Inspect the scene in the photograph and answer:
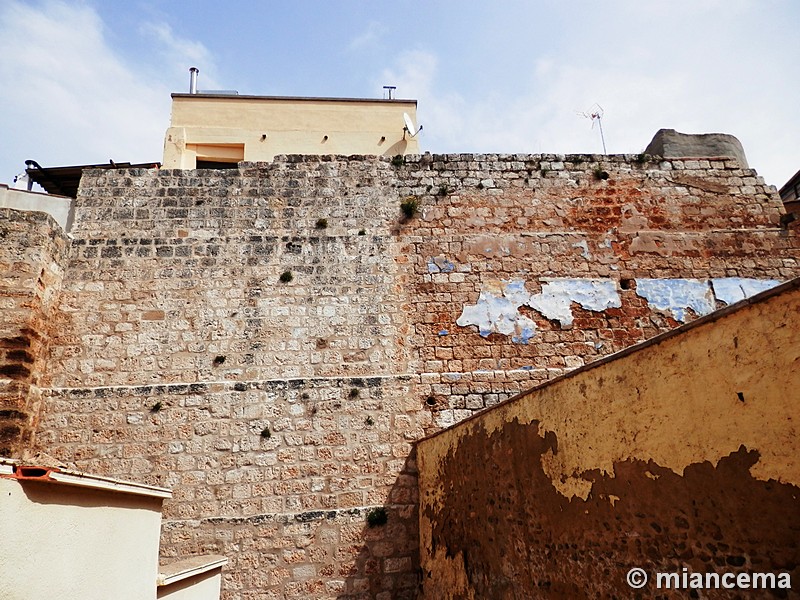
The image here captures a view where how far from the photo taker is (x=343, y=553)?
658 centimetres

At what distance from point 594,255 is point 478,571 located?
4797 millimetres

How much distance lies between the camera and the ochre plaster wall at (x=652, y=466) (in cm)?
238

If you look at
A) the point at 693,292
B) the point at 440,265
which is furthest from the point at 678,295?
the point at 440,265

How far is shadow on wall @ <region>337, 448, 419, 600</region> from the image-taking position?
6484mm

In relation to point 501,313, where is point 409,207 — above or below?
above

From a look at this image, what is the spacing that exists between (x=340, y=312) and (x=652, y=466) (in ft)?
16.9

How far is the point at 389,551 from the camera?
260 inches

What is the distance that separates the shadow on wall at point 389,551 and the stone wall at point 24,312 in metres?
4.05

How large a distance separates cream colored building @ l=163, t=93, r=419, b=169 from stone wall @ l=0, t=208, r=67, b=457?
4616 millimetres

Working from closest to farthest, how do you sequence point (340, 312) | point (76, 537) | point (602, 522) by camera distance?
point (76, 537), point (602, 522), point (340, 312)

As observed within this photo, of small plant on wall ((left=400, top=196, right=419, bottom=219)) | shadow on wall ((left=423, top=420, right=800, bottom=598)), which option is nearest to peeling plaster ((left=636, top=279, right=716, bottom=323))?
small plant on wall ((left=400, top=196, right=419, bottom=219))

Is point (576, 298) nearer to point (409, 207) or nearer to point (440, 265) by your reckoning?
point (440, 265)

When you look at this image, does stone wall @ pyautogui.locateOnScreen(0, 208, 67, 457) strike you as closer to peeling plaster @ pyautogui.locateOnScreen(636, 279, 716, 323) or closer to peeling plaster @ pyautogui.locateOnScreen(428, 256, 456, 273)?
peeling plaster @ pyautogui.locateOnScreen(428, 256, 456, 273)

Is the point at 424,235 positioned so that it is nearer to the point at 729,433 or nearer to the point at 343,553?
the point at 343,553
